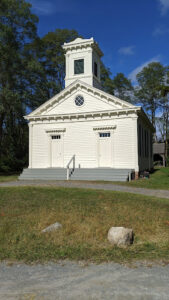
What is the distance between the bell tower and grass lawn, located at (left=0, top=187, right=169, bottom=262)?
1395 centimetres

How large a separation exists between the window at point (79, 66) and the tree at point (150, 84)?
25017mm

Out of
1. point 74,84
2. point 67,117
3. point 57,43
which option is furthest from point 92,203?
point 57,43

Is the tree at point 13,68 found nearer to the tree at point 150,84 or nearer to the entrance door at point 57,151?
the entrance door at point 57,151

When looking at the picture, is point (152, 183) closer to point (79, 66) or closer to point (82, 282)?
point (82, 282)

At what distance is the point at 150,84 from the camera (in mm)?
44031

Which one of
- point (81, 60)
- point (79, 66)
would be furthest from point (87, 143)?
point (81, 60)

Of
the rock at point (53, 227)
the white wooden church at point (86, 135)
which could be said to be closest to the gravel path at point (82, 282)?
the rock at point (53, 227)


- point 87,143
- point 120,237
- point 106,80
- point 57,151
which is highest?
point 106,80

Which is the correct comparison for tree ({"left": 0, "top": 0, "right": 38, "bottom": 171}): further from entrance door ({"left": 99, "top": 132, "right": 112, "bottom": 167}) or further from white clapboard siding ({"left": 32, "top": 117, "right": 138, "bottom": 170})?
entrance door ({"left": 99, "top": 132, "right": 112, "bottom": 167})

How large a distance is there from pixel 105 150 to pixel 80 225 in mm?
12092

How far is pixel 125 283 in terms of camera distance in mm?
3420

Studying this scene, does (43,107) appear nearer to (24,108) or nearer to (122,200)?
(24,108)

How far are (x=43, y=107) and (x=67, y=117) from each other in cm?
236

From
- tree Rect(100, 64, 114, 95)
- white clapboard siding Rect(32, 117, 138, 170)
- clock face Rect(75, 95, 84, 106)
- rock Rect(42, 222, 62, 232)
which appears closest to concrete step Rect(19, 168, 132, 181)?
white clapboard siding Rect(32, 117, 138, 170)
